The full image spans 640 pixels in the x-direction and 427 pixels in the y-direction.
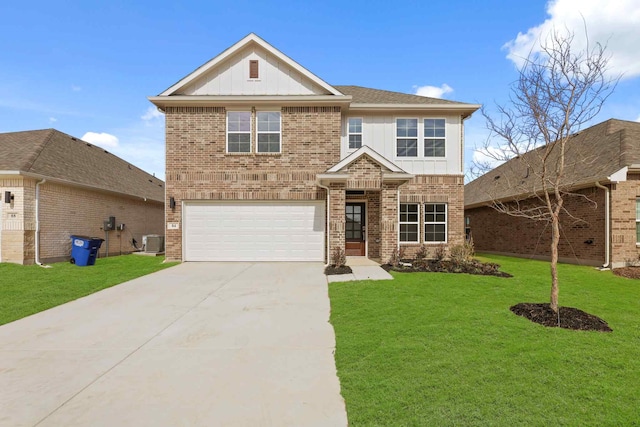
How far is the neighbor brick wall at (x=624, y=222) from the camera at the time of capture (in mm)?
11781

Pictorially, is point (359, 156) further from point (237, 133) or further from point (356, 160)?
point (237, 133)

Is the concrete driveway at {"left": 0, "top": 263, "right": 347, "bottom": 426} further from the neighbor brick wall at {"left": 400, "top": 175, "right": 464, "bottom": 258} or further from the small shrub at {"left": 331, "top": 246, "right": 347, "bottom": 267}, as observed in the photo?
the neighbor brick wall at {"left": 400, "top": 175, "right": 464, "bottom": 258}

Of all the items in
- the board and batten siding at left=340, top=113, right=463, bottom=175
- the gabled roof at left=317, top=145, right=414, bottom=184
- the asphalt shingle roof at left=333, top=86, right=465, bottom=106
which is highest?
the asphalt shingle roof at left=333, top=86, right=465, bottom=106

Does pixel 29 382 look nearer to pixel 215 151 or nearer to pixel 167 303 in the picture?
pixel 167 303

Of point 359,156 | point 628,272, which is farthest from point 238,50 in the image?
point 628,272

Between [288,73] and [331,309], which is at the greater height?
[288,73]

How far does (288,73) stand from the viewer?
45.3ft

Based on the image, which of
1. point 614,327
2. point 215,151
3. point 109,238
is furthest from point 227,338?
point 109,238

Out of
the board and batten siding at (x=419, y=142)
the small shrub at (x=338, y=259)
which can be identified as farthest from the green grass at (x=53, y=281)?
the board and batten siding at (x=419, y=142)

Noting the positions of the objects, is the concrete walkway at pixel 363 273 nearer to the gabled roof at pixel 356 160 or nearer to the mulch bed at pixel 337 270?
the mulch bed at pixel 337 270

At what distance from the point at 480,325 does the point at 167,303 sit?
6.36 metres

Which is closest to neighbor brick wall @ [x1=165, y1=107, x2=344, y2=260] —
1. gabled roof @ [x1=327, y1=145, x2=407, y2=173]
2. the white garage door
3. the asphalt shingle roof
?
the white garage door

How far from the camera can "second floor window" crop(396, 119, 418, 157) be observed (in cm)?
1433

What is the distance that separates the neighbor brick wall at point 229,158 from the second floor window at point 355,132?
98cm
